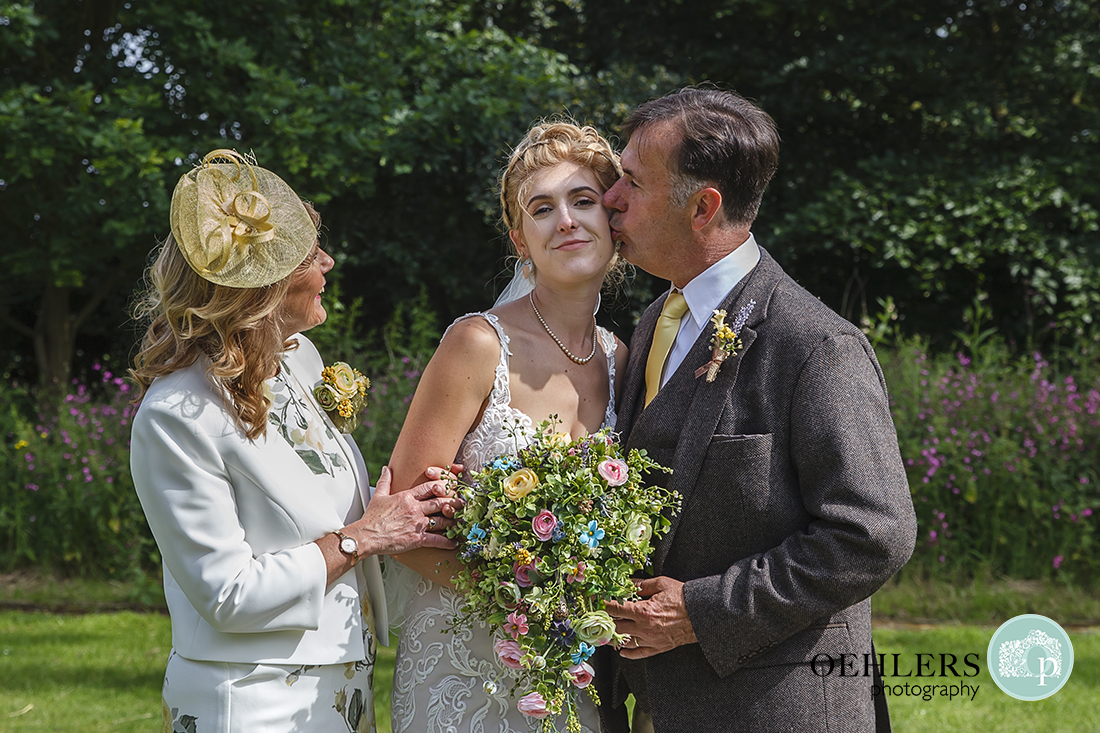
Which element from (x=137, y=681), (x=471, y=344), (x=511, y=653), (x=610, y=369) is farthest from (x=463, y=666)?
(x=137, y=681)

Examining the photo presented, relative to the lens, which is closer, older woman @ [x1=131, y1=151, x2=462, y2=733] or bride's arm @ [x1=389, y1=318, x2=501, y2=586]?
older woman @ [x1=131, y1=151, x2=462, y2=733]

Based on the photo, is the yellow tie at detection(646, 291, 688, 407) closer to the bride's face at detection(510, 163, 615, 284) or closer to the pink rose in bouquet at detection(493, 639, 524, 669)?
the bride's face at detection(510, 163, 615, 284)

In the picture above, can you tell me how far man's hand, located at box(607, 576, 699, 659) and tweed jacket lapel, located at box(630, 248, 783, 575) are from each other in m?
0.10

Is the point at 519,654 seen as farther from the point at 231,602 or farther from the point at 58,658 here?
the point at 58,658

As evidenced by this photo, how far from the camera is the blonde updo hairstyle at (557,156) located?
2.93 meters

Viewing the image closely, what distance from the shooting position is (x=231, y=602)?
227 cm

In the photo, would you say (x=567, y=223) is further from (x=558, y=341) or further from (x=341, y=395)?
(x=341, y=395)

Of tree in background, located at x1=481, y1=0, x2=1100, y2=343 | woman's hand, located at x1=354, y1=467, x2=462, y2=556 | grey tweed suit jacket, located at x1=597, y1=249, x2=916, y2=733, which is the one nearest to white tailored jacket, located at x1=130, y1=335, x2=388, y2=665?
woman's hand, located at x1=354, y1=467, x2=462, y2=556

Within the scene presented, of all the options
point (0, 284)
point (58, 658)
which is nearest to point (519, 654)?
point (58, 658)

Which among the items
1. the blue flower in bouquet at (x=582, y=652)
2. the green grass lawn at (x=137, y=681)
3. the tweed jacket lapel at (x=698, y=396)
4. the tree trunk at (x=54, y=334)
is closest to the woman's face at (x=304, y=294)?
the tweed jacket lapel at (x=698, y=396)

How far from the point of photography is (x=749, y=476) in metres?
2.39

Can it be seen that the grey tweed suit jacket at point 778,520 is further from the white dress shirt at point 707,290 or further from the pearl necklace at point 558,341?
the pearl necklace at point 558,341

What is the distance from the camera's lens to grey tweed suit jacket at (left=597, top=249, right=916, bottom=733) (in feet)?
7.43

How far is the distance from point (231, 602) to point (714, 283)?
1.59m
